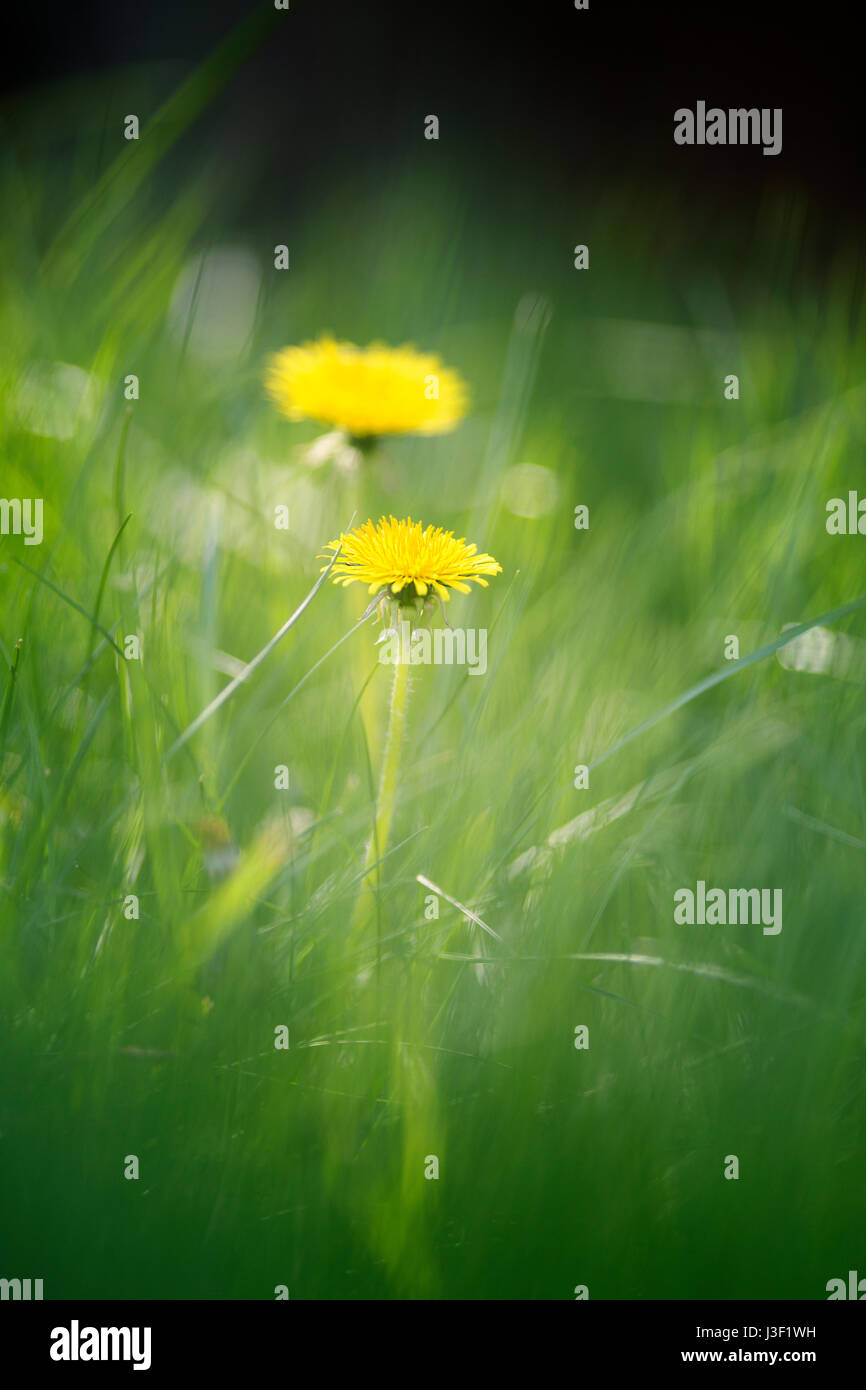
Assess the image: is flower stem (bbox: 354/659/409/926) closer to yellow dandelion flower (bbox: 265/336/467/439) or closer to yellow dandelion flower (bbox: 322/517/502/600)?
yellow dandelion flower (bbox: 322/517/502/600)

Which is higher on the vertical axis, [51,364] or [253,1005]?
Result: [51,364]

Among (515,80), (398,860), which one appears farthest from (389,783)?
(515,80)

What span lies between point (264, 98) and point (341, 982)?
1.20m

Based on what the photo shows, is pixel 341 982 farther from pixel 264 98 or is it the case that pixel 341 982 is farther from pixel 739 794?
pixel 264 98

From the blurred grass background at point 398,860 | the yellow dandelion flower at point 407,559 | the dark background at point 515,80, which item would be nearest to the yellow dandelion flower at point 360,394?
the blurred grass background at point 398,860

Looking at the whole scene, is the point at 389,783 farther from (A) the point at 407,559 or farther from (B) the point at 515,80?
(B) the point at 515,80

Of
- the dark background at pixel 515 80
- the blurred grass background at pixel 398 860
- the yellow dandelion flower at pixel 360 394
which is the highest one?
the dark background at pixel 515 80

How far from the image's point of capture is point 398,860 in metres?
0.72

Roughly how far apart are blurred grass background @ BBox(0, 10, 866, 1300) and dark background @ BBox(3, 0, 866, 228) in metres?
0.09

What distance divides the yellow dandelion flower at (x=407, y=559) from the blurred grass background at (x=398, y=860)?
0.07 metres

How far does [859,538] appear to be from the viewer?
949 millimetres

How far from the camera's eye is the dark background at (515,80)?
110 centimetres

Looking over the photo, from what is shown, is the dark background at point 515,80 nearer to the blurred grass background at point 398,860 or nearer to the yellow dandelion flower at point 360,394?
the blurred grass background at point 398,860
